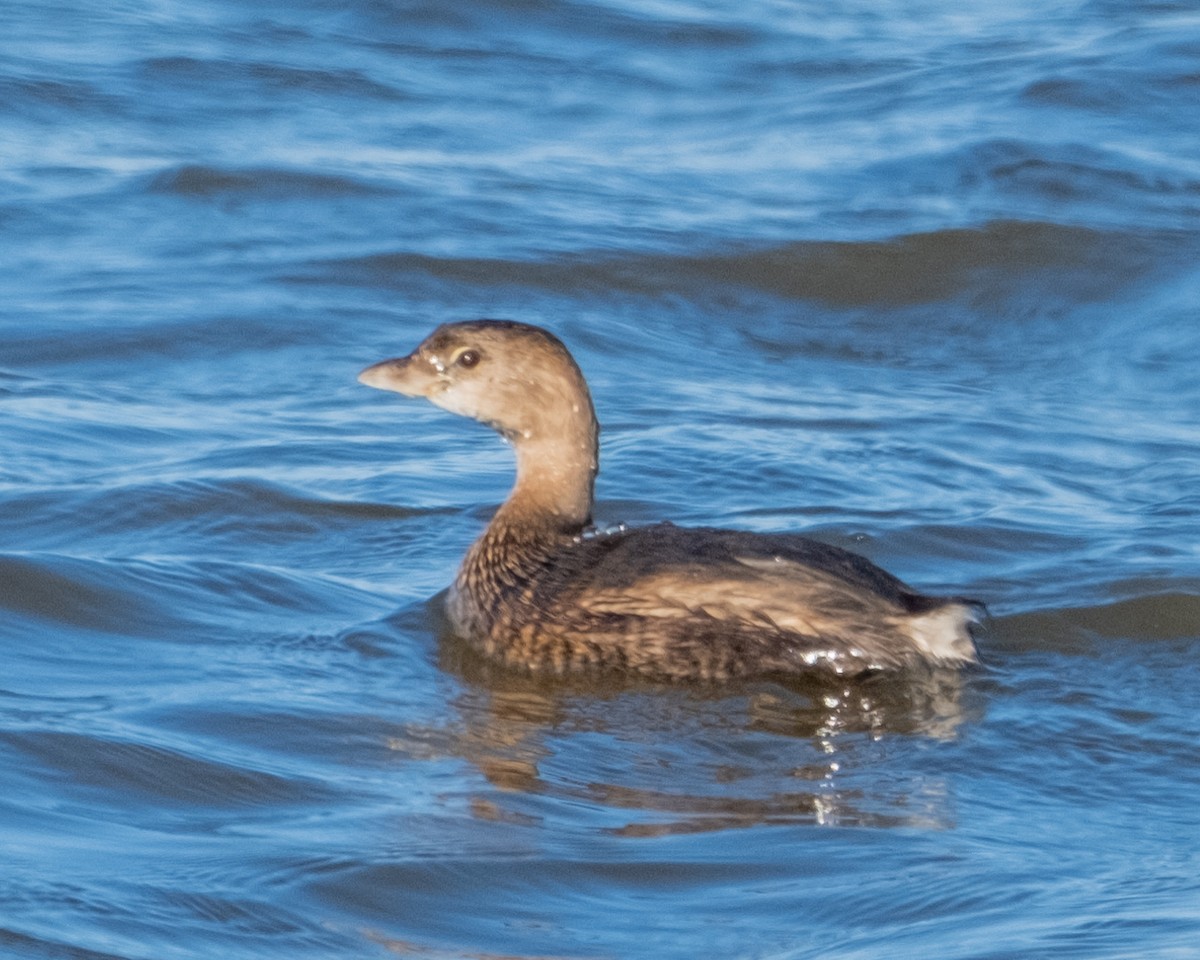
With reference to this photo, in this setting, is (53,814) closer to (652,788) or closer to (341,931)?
(341,931)

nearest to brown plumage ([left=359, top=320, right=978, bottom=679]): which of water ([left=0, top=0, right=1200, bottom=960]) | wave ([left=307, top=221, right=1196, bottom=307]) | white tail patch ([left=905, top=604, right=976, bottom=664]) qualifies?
white tail patch ([left=905, top=604, right=976, bottom=664])

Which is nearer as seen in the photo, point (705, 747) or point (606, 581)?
point (705, 747)

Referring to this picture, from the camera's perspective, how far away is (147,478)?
772cm

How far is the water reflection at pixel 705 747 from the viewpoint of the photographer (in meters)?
5.07

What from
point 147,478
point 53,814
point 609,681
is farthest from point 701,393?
point 53,814

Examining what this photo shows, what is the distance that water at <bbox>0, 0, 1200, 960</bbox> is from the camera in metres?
4.60

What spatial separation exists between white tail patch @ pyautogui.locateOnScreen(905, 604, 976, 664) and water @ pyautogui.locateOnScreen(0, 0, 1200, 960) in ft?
0.24

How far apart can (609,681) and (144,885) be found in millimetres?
1961

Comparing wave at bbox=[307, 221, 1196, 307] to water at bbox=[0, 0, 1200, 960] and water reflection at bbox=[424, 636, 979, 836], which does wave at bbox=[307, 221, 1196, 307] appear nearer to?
water at bbox=[0, 0, 1200, 960]

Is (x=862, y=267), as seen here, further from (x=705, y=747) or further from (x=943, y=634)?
(x=705, y=747)

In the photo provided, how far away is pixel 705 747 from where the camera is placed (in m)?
5.60

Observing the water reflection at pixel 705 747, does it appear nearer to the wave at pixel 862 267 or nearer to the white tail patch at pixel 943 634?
the white tail patch at pixel 943 634

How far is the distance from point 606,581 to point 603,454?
201cm

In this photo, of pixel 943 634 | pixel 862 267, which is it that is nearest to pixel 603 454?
pixel 943 634
